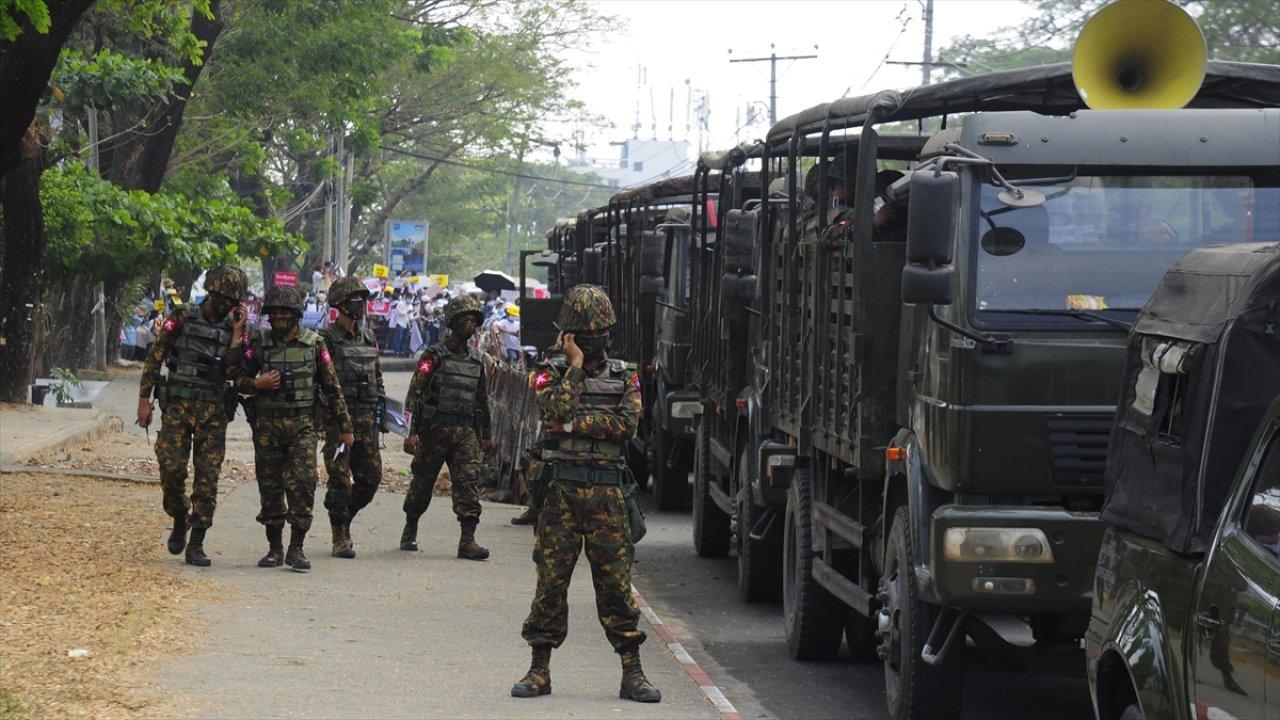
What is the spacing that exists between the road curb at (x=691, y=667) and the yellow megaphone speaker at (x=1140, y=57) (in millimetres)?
3106

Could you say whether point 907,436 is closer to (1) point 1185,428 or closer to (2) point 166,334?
(1) point 1185,428

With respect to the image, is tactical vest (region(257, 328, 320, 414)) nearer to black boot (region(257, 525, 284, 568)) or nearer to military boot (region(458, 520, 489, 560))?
black boot (region(257, 525, 284, 568))

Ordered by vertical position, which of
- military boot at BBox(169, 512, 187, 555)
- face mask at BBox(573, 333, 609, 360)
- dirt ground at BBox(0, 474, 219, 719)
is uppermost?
face mask at BBox(573, 333, 609, 360)

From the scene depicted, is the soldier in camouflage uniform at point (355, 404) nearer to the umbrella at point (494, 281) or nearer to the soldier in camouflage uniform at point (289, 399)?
the soldier in camouflage uniform at point (289, 399)

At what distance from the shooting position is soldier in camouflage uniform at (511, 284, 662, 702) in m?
8.03

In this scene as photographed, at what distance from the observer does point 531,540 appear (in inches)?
556

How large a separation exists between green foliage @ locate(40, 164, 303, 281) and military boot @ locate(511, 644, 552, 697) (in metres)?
17.0


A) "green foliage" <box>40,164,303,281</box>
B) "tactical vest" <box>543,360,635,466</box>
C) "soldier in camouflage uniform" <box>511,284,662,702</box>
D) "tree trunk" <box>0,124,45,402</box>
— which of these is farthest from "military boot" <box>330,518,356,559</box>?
"green foliage" <box>40,164,303,281</box>

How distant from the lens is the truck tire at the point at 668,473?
16.3m

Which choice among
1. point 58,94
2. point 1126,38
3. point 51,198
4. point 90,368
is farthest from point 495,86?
point 1126,38

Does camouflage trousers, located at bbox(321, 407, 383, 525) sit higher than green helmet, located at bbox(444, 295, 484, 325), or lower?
lower

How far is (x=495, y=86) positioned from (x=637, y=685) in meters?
39.9

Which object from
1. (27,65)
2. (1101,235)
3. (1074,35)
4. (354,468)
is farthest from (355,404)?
(1074,35)

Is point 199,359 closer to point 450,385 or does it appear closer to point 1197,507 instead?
point 450,385
